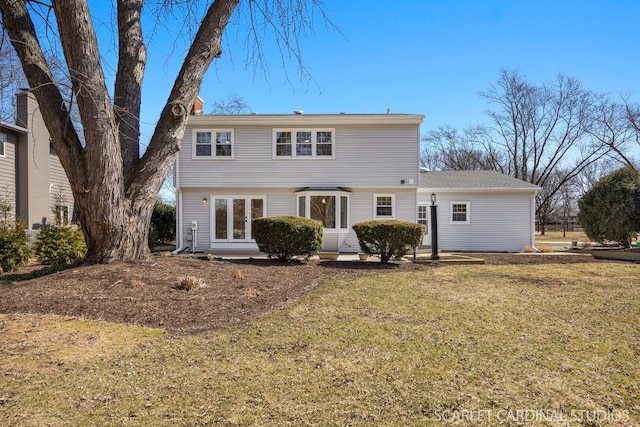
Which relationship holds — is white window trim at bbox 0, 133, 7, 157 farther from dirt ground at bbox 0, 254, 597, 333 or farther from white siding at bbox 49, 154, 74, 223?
dirt ground at bbox 0, 254, 597, 333

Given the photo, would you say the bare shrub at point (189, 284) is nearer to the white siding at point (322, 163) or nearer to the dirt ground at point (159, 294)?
the dirt ground at point (159, 294)

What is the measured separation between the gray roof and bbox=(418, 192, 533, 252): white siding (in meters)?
0.35

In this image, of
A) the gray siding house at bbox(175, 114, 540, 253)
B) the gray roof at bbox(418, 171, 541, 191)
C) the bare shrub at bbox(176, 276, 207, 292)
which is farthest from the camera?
the gray roof at bbox(418, 171, 541, 191)

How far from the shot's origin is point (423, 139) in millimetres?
37000

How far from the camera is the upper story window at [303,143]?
14.4m

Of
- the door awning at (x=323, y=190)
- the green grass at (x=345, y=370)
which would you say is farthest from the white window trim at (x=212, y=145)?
the green grass at (x=345, y=370)

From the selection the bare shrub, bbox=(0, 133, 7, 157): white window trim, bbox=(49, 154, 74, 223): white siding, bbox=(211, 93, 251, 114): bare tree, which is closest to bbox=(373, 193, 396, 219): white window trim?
the bare shrub

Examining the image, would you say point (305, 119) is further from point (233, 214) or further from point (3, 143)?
point (3, 143)

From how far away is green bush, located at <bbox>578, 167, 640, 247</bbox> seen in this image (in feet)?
40.8

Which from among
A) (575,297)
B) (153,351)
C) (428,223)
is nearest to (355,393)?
(153,351)

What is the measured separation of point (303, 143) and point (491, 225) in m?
8.82

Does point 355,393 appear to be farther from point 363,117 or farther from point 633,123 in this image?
point 633,123

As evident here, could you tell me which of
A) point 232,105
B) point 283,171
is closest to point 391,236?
point 283,171

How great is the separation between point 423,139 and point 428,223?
23.1m
